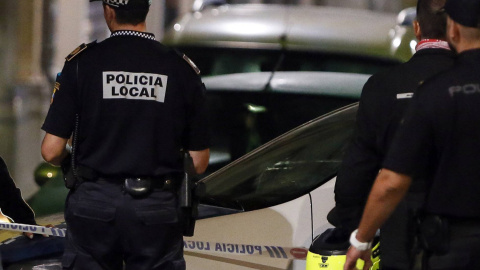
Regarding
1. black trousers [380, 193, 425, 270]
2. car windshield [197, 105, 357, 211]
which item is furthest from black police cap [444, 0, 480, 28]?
car windshield [197, 105, 357, 211]

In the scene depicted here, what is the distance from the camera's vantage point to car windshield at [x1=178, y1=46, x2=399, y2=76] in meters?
7.21

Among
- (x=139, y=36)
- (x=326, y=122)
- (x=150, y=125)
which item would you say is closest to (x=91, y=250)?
(x=150, y=125)

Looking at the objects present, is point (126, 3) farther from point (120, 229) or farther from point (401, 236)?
point (401, 236)

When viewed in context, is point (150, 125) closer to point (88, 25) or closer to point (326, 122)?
point (326, 122)

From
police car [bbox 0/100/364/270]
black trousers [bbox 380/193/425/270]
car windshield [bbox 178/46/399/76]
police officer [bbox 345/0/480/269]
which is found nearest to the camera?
police officer [bbox 345/0/480/269]

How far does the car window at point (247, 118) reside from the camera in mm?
7320

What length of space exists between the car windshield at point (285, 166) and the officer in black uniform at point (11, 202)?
2.50ft

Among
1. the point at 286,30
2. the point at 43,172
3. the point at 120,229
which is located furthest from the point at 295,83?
the point at 120,229

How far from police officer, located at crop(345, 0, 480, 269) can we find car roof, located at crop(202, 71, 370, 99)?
379cm

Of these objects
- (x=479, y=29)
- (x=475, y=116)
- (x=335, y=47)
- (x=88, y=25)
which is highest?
(x=479, y=29)

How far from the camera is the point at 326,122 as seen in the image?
172 inches

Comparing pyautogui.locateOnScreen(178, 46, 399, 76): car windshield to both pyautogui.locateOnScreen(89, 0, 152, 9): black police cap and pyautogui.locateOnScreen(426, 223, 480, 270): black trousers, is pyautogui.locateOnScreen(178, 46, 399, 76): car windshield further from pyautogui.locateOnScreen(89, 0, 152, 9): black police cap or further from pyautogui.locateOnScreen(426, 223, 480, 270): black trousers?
pyautogui.locateOnScreen(426, 223, 480, 270): black trousers

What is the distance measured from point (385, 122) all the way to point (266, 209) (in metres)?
0.74

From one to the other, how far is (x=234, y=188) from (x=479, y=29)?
149 cm
